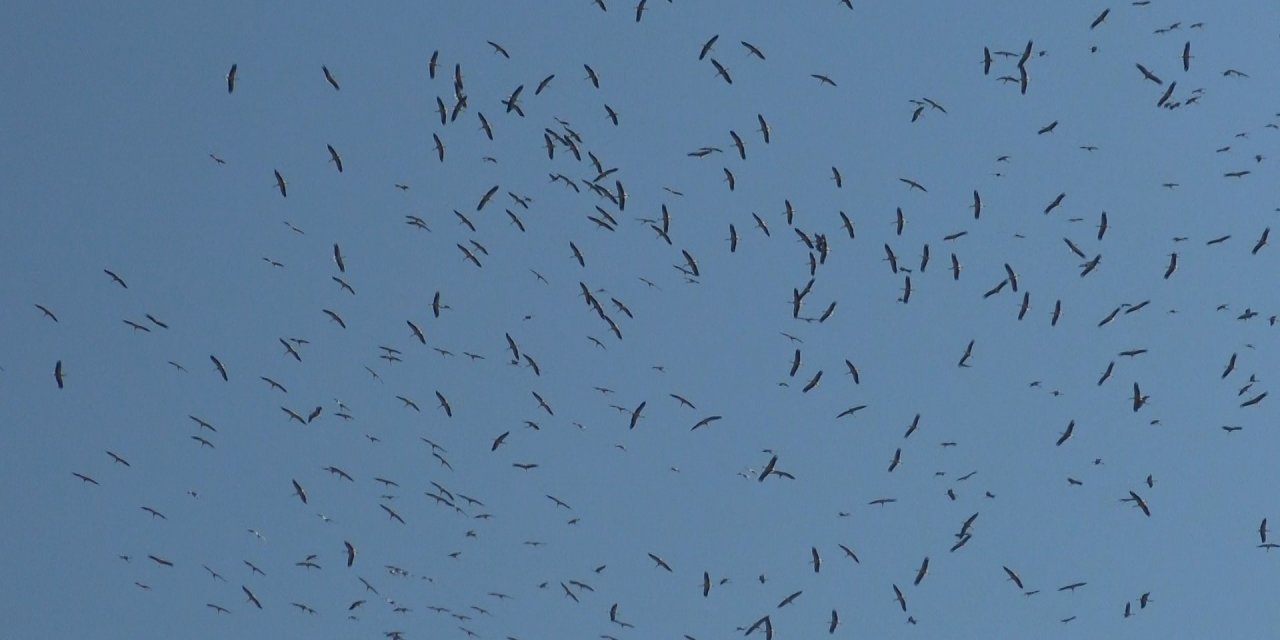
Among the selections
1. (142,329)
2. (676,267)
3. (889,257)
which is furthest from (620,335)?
(142,329)

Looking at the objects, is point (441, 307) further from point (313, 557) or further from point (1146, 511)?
point (1146, 511)

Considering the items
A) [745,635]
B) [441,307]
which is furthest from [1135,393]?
[441,307]

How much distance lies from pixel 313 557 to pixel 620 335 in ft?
31.7

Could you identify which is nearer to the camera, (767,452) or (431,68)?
(431,68)

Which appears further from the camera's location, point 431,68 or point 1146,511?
point 1146,511

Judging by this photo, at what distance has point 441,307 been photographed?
59.5m

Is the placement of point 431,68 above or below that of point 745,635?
above

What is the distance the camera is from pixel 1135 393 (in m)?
59.0

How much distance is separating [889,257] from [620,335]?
650 cm

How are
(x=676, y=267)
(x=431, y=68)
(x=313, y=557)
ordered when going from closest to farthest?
1. (x=431, y=68)
2. (x=676, y=267)
3. (x=313, y=557)

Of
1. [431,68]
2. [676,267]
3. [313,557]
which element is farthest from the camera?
[313,557]

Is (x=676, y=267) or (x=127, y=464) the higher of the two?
(x=676, y=267)

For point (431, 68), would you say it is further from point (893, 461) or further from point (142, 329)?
point (893, 461)

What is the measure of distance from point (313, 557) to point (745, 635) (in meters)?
10.6
